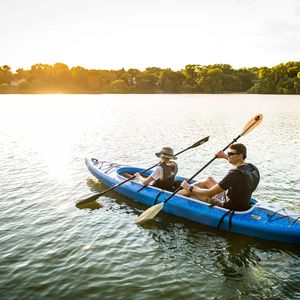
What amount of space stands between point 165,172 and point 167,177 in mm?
178

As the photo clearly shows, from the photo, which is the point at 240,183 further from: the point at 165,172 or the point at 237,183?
the point at 165,172

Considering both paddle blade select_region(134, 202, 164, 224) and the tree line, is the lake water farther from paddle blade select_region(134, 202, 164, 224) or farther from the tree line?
the tree line

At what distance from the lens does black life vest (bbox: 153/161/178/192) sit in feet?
29.6

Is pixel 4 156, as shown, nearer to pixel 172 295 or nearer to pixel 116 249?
pixel 116 249

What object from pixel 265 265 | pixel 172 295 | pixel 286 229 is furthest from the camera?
pixel 286 229

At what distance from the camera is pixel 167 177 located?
360 inches

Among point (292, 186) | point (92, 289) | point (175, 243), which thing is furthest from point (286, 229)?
point (292, 186)

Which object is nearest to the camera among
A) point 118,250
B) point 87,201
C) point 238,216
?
point 118,250

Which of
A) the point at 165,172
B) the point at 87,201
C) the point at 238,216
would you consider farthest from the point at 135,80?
the point at 238,216

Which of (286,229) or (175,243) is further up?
(286,229)

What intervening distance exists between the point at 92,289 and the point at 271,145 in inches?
626

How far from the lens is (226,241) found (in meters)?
7.50

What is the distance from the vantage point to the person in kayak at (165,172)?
28.7ft

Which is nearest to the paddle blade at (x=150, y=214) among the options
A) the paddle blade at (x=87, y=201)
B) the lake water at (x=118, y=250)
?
the lake water at (x=118, y=250)
